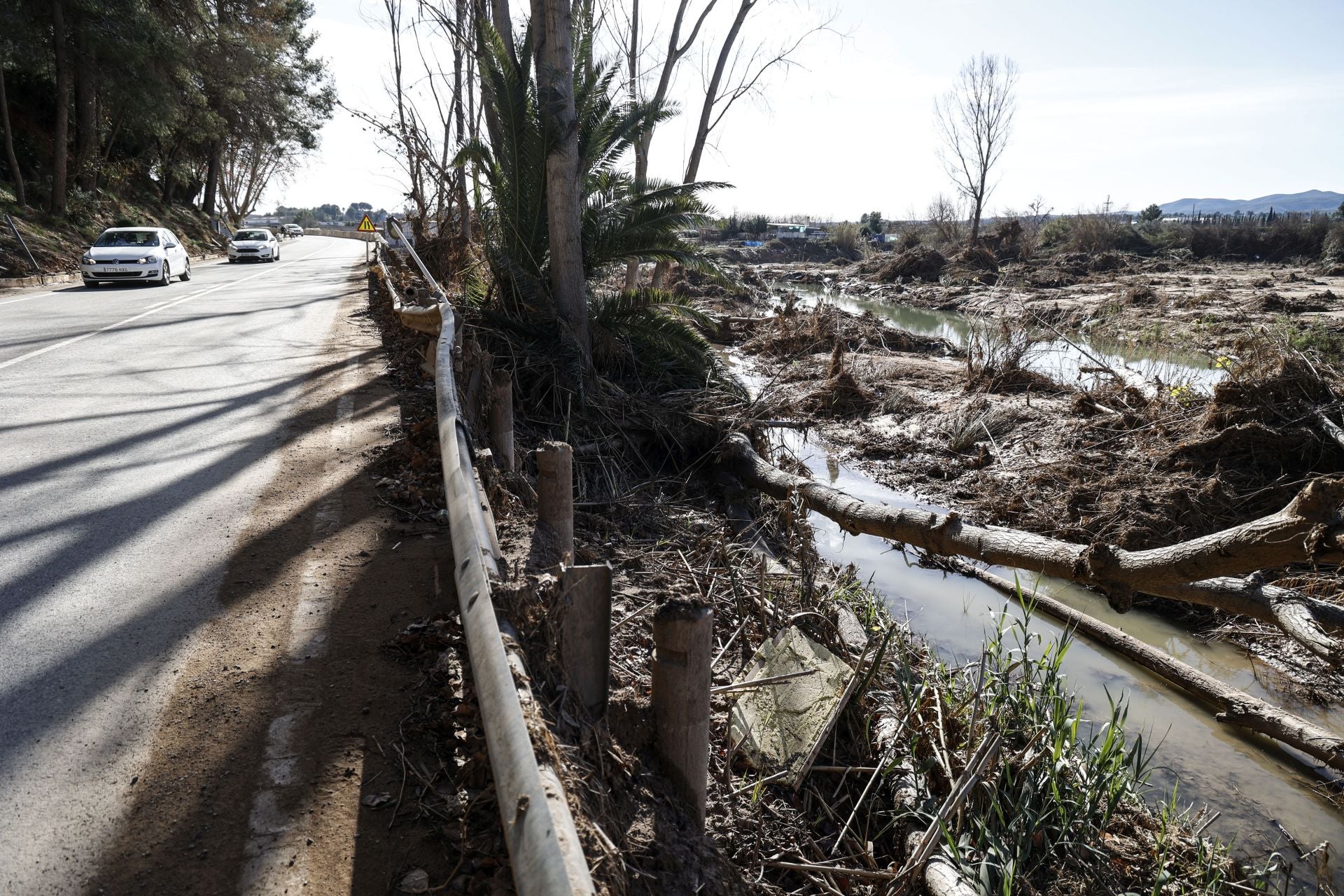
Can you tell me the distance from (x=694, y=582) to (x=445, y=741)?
2.66m

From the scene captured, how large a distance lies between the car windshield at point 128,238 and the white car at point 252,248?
12790 millimetres

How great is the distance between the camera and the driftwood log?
3.67 meters

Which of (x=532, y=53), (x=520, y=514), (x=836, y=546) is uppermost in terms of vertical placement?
(x=532, y=53)

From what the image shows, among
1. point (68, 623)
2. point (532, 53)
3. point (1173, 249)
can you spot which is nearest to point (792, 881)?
point (68, 623)

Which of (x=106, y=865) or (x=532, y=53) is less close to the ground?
(x=532, y=53)

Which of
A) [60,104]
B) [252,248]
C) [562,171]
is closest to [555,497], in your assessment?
[562,171]

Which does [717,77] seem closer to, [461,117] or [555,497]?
[461,117]

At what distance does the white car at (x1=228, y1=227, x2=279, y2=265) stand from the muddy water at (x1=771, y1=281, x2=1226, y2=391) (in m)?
21.6

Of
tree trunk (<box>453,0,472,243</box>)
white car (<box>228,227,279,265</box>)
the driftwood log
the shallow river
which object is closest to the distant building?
A: white car (<box>228,227,279,265</box>)

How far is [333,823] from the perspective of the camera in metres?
2.82

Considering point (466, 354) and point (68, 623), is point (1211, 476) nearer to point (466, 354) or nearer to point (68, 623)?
point (466, 354)

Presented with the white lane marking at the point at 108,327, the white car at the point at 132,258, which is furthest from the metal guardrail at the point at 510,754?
the white car at the point at 132,258

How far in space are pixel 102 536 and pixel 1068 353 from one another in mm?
17963

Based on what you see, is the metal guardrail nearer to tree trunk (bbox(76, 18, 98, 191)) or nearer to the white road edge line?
the white road edge line
